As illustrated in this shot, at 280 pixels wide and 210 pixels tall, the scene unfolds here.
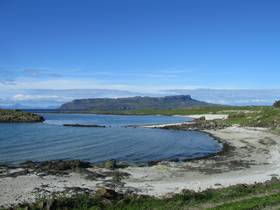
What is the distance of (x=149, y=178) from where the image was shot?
38.3 m

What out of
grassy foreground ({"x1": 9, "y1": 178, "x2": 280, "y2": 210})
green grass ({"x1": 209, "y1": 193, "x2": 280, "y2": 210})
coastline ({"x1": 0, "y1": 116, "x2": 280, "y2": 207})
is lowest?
coastline ({"x1": 0, "y1": 116, "x2": 280, "y2": 207})

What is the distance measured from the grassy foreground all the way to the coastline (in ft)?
9.35

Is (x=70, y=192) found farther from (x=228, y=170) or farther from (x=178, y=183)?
(x=228, y=170)

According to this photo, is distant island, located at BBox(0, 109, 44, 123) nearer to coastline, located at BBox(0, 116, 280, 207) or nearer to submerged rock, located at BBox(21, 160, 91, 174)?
submerged rock, located at BBox(21, 160, 91, 174)

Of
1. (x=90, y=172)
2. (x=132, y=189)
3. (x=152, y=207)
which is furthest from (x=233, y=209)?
(x=90, y=172)

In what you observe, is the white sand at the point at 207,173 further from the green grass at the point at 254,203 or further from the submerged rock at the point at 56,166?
the green grass at the point at 254,203

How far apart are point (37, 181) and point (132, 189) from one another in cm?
841

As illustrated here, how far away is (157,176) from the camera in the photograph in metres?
39.6

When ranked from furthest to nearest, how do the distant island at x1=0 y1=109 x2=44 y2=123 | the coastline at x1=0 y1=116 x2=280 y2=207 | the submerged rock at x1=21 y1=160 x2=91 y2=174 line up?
the distant island at x1=0 y1=109 x2=44 y2=123 → the submerged rock at x1=21 y1=160 x2=91 y2=174 → the coastline at x1=0 y1=116 x2=280 y2=207

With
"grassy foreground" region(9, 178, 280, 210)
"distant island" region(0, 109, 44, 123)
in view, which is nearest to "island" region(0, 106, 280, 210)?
"grassy foreground" region(9, 178, 280, 210)

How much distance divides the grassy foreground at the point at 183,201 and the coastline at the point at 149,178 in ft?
9.35

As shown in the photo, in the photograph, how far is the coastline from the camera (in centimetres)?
3180

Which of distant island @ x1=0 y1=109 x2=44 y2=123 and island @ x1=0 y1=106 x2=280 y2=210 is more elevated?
distant island @ x1=0 y1=109 x2=44 y2=123

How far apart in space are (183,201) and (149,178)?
1150 centimetres
